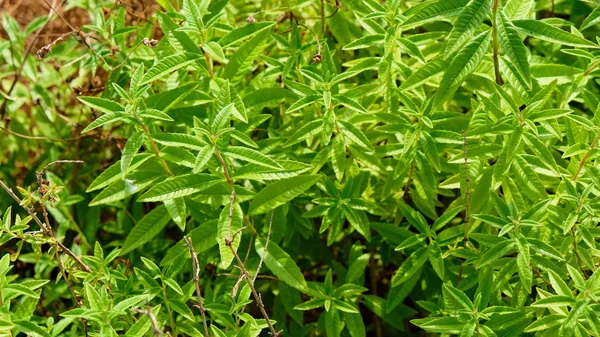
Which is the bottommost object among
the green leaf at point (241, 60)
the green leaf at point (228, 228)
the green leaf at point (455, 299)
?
the green leaf at point (455, 299)

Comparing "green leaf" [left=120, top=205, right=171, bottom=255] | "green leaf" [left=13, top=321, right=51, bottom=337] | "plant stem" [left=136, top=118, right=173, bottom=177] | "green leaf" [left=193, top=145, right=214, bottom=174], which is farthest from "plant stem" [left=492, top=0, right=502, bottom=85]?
"green leaf" [left=13, top=321, right=51, bottom=337]

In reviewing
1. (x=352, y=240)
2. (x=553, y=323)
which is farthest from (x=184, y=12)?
(x=553, y=323)

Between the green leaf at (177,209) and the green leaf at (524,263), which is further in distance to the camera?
the green leaf at (177,209)

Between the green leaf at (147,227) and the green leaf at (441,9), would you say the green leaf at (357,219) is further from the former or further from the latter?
the green leaf at (441,9)

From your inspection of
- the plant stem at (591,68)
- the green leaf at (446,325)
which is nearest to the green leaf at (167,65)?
the green leaf at (446,325)

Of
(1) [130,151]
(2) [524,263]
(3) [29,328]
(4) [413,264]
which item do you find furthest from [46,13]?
(2) [524,263]

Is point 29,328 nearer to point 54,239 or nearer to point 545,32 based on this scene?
point 54,239

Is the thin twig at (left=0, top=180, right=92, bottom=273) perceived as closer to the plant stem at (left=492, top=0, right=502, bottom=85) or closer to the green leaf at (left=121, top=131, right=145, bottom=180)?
the green leaf at (left=121, top=131, right=145, bottom=180)
